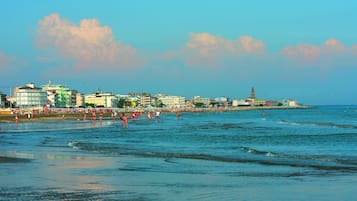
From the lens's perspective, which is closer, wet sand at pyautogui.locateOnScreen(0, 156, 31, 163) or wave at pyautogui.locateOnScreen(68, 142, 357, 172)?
wave at pyautogui.locateOnScreen(68, 142, 357, 172)

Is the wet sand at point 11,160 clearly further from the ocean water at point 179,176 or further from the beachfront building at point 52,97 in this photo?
the beachfront building at point 52,97

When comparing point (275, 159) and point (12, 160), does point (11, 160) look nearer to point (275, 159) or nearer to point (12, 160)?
point (12, 160)

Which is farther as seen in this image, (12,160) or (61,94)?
(61,94)

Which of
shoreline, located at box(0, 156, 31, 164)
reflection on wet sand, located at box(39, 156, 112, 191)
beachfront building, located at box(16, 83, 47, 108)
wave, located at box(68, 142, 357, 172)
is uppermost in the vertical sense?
beachfront building, located at box(16, 83, 47, 108)

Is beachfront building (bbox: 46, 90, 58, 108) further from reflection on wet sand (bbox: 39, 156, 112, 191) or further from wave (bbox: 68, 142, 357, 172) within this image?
reflection on wet sand (bbox: 39, 156, 112, 191)

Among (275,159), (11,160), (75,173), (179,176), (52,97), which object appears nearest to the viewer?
(179,176)

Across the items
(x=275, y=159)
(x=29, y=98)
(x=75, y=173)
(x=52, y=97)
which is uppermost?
(x=52, y=97)

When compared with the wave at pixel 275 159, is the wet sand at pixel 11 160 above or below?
above

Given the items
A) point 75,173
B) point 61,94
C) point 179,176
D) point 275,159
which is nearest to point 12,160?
point 75,173

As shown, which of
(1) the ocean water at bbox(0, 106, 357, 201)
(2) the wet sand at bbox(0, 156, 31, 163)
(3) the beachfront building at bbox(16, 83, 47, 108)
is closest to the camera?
(1) the ocean water at bbox(0, 106, 357, 201)

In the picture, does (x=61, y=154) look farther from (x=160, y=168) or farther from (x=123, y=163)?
(x=160, y=168)

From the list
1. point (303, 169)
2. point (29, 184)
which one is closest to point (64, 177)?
point (29, 184)

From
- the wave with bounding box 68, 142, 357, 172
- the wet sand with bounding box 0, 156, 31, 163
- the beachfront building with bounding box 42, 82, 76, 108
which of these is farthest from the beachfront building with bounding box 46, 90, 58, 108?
the wet sand with bounding box 0, 156, 31, 163

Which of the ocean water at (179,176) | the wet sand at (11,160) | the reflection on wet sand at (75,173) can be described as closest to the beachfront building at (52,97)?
the wet sand at (11,160)
